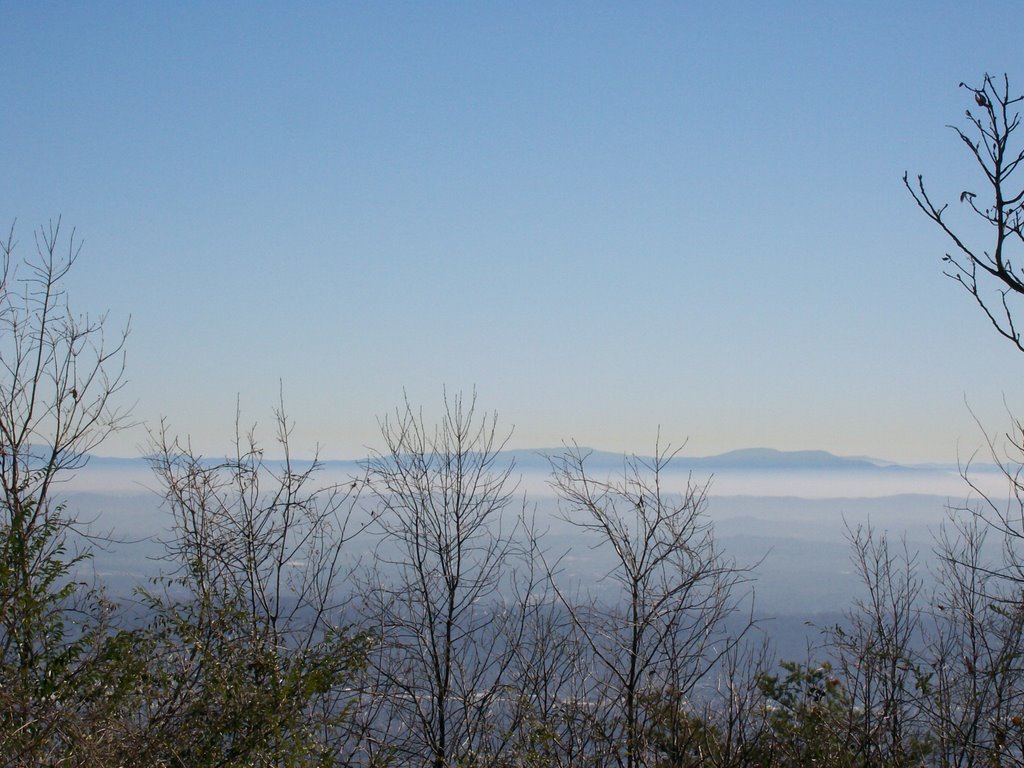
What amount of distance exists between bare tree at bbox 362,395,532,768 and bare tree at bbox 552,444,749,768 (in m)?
1.25

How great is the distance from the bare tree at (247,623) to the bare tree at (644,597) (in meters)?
3.17

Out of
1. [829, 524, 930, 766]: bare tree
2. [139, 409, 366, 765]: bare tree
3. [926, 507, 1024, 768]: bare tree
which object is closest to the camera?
[139, 409, 366, 765]: bare tree

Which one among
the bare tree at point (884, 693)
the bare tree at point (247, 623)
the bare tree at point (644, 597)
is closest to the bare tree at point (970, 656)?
the bare tree at point (884, 693)

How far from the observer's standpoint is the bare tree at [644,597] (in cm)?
1080

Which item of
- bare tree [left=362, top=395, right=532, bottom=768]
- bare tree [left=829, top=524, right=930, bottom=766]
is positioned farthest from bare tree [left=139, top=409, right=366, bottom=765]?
bare tree [left=829, top=524, right=930, bottom=766]

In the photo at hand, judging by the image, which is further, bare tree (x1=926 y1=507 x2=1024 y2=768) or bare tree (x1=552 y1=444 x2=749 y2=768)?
bare tree (x1=552 y1=444 x2=749 y2=768)

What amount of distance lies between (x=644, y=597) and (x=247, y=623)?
5137 mm

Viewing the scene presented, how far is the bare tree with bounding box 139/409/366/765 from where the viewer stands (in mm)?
8695

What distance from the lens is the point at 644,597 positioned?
1257 cm

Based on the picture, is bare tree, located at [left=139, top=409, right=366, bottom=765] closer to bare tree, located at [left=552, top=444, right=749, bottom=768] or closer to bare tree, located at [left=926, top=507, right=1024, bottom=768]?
bare tree, located at [left=552, top=444, right=749, bottom=768]

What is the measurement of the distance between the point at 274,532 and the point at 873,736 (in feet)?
28.4

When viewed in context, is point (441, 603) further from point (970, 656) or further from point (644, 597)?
point (970, 656)

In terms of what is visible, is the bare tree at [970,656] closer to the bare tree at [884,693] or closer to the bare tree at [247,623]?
the bare tree at [884,693]

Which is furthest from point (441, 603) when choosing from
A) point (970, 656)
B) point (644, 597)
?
point (970, 656)
